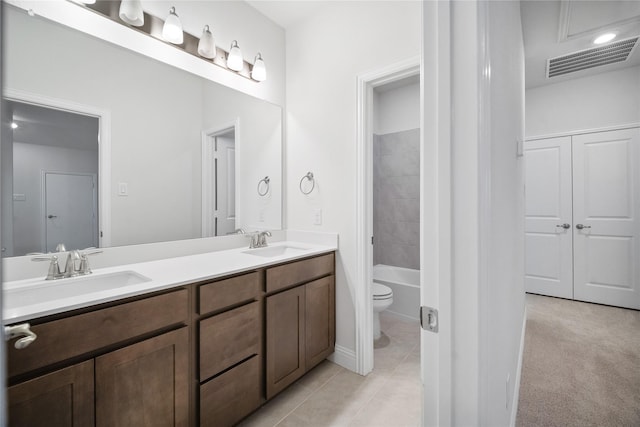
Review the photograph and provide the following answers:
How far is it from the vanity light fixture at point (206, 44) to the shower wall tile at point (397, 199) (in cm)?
231

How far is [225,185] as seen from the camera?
7.03ft

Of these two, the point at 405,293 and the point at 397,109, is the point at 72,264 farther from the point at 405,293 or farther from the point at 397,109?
the point at 397,109

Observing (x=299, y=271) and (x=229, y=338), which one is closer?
(x=229, y=338)

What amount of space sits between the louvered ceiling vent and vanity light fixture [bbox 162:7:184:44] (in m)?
3.32

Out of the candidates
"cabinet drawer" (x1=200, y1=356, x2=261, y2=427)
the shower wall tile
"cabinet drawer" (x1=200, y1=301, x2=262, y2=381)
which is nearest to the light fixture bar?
"cabinet drawer" (x1=200, y1=301, x2=262, y2=381)

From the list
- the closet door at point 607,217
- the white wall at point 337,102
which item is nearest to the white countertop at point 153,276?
the white wall at point 337,102

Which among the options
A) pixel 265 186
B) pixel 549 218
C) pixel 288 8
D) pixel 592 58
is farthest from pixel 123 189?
pixel 549 218

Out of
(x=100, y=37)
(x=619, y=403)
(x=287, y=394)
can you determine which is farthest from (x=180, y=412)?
(x=619, y=403)

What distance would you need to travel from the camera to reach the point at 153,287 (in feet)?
3.80

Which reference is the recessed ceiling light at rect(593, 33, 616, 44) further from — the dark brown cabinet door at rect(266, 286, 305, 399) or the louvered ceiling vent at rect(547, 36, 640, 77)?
the dark brown cabinet door at rect(266, 286, 305, 399)

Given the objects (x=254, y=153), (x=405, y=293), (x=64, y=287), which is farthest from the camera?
(x=405, y=293)

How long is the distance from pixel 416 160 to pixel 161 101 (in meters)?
2.63

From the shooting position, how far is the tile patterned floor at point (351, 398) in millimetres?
1587

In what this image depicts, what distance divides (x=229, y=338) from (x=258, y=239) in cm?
86
